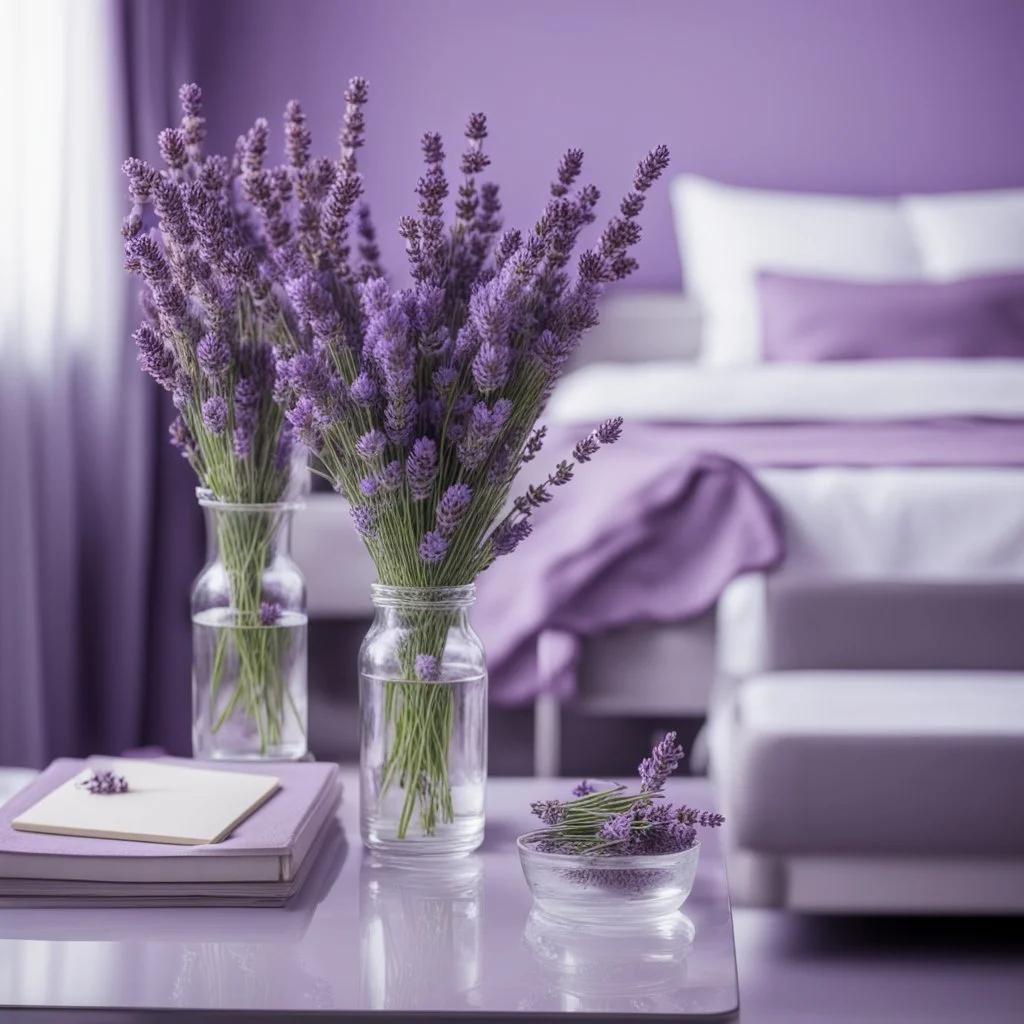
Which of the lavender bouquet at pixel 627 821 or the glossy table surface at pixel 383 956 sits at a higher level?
the lavender bouquet at pixel 627 821

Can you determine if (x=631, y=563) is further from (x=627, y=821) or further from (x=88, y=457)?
(x=627, y=821)

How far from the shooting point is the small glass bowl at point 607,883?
1.02m


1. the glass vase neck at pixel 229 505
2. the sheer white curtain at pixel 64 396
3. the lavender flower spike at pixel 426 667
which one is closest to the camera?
the lavender flower spike at pixel 426 667

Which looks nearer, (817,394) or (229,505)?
(229,505)

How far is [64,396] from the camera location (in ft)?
10.2

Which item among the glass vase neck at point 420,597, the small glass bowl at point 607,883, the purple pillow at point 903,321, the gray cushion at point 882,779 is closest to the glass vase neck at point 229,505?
the glass vase neck at point 420,597

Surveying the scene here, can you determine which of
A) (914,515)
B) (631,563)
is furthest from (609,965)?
(914,515)

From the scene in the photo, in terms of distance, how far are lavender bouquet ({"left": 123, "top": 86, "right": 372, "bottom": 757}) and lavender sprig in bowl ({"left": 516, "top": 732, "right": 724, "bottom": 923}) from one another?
35 cm

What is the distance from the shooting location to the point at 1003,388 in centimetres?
338

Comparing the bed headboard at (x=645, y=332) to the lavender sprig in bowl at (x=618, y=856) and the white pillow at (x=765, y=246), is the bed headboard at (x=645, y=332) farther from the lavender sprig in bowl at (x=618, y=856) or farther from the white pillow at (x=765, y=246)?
the lavender sprig in bowl at (x=618, y=856)

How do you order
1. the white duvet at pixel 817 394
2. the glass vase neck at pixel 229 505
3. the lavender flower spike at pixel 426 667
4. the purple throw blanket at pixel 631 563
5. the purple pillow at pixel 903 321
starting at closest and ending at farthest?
the lavender flower spike at pixel 426 667 → the glass vase neck at pixel 229 505 → the purple throw blanket at pixel 631 563 → the white duvet at pixel 817 394 → the purple pillow at pixel 903 321

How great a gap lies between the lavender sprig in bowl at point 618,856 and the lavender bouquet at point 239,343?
1.13ft

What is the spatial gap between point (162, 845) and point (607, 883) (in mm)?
334

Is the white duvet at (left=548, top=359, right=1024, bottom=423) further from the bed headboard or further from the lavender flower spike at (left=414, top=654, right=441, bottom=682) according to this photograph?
the lavender flower spike at (left=414, top=654, right=441, bottom=682)
